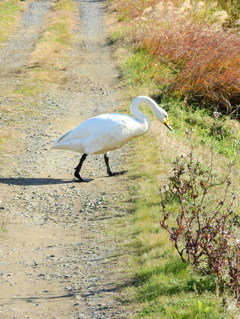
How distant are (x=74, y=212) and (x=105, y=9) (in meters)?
24.1

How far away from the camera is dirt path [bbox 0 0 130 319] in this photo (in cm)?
591

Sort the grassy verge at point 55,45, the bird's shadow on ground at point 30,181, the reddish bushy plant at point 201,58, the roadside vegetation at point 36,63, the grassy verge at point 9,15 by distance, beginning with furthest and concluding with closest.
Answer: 1. the grassy verge at point 9,15
2. the grassy verge at point 55,45
3. the reddish bushy plant at point 201,58
4. the roadside vegetation at point 36,63
5. the bird's shadow on ground at point 30,181

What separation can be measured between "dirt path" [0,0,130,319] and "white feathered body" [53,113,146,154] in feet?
1.87

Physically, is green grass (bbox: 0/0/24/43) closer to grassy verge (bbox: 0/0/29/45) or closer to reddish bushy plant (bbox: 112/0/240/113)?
grassy verge (bbox: 0/0/29/45)

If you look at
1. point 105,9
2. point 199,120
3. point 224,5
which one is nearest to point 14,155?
point 199,120

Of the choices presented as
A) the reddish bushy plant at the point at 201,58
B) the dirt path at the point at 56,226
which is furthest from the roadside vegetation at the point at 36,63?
the reddish bushy plant at the point at 201,58

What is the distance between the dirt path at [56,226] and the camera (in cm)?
591

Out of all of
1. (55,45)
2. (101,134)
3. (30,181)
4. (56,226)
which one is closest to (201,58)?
(101,134)

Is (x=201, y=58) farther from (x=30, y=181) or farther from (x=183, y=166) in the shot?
(x=30, y=181)

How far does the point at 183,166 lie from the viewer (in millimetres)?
9344

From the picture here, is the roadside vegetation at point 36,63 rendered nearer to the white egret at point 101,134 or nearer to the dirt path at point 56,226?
the dirt path at point 56,226

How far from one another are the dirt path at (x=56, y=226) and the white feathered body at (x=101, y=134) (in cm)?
57

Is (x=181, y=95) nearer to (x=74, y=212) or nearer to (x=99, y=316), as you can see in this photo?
(x=74, y=212)

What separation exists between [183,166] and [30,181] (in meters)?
2.22
